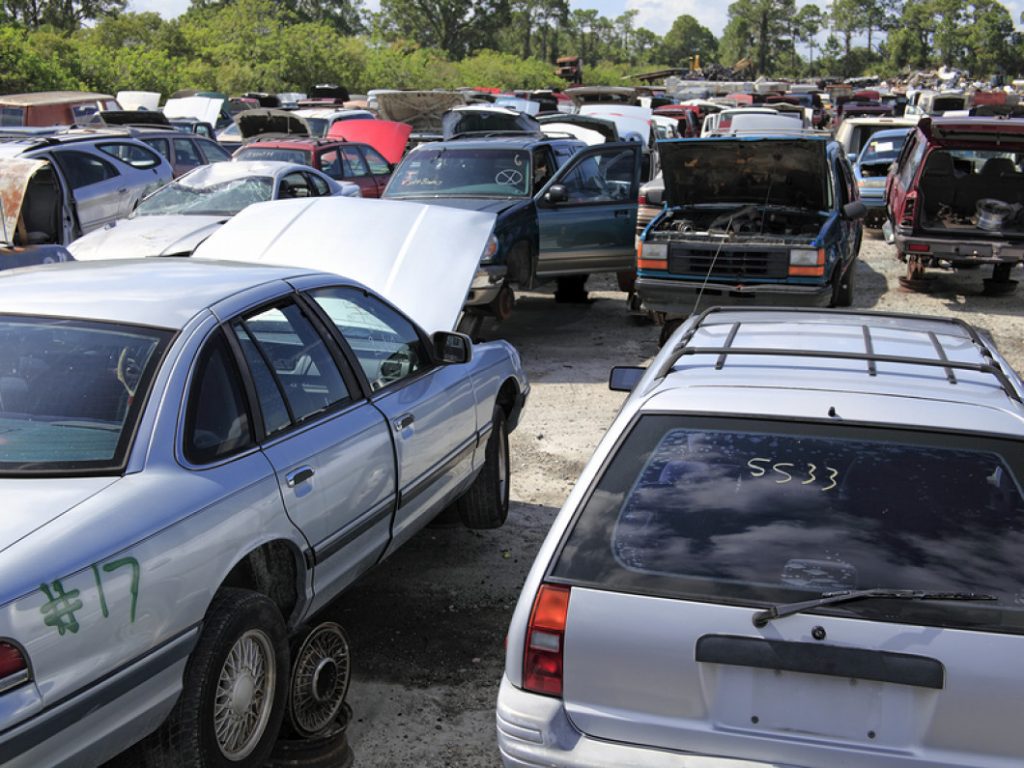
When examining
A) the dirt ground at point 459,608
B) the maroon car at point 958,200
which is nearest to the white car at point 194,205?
the dirt ground at point 459,608

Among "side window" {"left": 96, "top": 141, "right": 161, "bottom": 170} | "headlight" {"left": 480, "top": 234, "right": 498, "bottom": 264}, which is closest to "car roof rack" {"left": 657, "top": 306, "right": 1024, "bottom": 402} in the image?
"headlight" {"left": 480, "top": 234, "right": 498, "bottom": 264}

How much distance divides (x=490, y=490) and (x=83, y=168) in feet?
30.8

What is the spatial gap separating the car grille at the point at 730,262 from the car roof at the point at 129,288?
20.8ft

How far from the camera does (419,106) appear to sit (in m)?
26.3

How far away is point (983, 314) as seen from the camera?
1320 centimetres

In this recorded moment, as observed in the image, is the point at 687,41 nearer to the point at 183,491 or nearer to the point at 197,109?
the point at 197,109

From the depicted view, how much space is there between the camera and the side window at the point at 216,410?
3.71 metres

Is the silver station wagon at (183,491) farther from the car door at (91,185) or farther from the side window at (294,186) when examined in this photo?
the car door at (91,185)

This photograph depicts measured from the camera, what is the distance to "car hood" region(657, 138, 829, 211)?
11.1m

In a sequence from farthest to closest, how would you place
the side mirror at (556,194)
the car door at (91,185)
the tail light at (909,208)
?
the tail light at (909,208)
the car door at (91,185)
the side mirror at (556,194)

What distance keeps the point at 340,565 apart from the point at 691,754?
1.84m

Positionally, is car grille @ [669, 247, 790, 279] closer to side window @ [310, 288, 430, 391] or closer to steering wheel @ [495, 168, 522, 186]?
steering wheel @ [495, 168, 522, 186]

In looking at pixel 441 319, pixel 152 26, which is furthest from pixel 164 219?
pixel 152 26

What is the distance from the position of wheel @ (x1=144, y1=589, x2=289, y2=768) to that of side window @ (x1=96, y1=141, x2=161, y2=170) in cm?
1164
